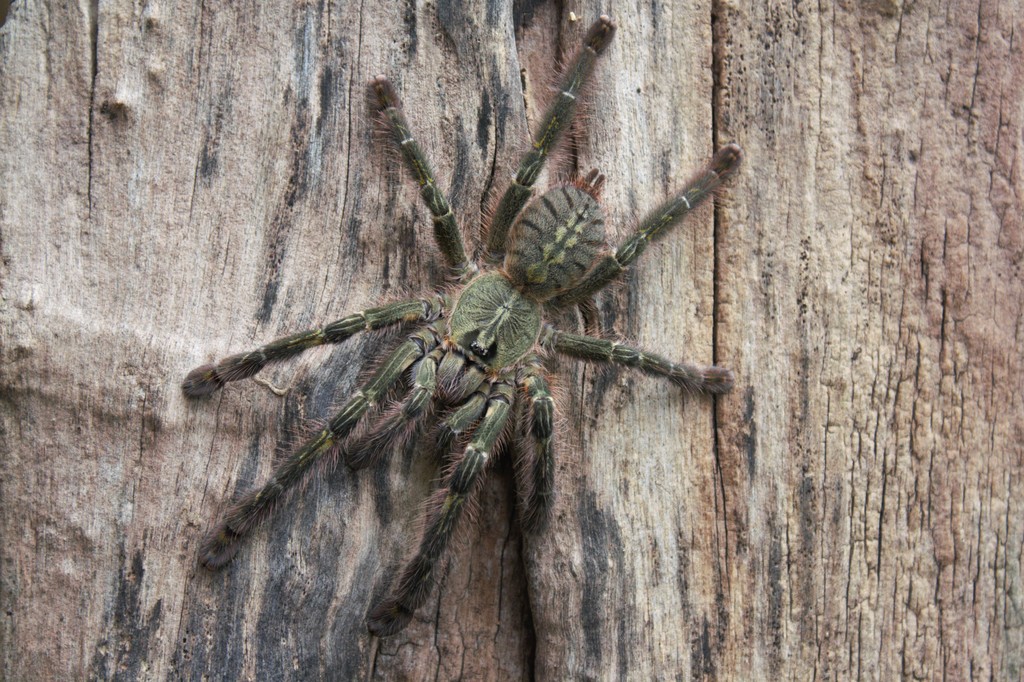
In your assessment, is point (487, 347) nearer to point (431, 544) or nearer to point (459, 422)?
point (459, 422)

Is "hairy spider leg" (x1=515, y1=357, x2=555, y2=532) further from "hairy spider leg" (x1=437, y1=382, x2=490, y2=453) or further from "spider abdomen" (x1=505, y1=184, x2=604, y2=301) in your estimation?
"spider abdomen" (x1=505, y1=184, x2=604, y2=301)

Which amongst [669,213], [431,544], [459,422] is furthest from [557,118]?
[431,544]

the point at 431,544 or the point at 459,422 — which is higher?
the point at 459,422

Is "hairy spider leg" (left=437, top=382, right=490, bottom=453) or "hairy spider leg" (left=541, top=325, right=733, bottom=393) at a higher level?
"hairy spider leg" (left=541, top=325, right=733, bottom=393)

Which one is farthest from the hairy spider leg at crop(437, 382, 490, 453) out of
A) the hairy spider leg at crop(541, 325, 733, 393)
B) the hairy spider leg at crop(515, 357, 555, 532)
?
the hairy spider leg at crop(541, 325, 733, 393)

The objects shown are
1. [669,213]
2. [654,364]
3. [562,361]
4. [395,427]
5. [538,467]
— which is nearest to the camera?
[395,427]

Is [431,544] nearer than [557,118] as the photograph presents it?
Yes

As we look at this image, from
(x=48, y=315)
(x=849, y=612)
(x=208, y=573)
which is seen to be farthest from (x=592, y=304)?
(x=48, y=315)
